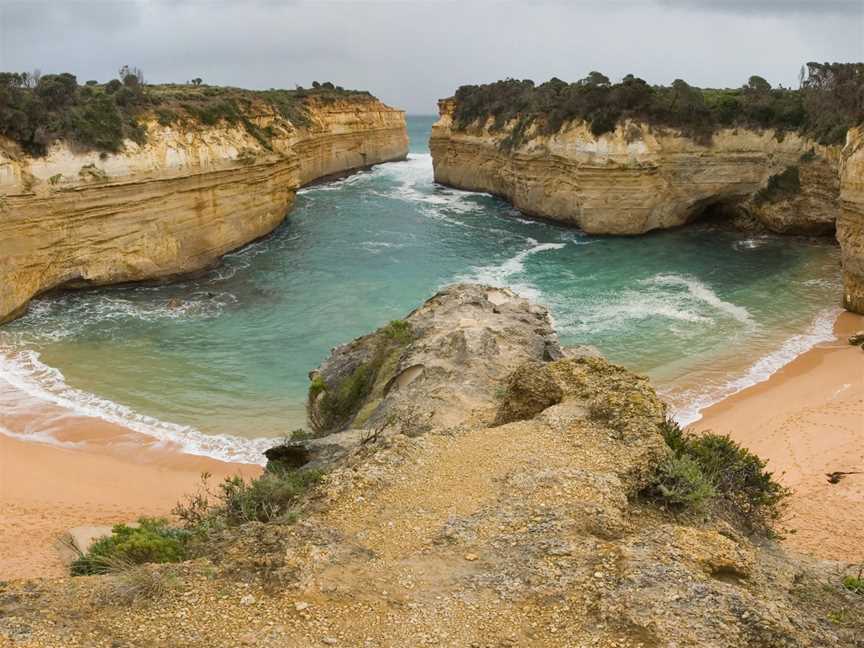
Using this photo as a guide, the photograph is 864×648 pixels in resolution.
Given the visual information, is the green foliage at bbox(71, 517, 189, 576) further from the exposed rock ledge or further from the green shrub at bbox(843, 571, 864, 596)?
the exposed rock ledge

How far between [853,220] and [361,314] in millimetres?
16477

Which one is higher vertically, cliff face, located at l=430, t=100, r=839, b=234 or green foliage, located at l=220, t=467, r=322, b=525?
cliff face, located at l=430, t=100, r=839, b=234

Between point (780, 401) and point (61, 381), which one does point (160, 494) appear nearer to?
point (61, 381)

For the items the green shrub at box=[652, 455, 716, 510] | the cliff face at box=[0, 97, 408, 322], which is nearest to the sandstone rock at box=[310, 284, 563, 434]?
the green shrub at box=[652, 455, 716, 510]

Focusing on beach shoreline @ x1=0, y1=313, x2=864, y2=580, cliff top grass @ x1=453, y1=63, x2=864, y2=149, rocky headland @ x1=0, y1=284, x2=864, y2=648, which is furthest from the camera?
cliff top grass @ x1=453, y1=63, x2=864, y2=149

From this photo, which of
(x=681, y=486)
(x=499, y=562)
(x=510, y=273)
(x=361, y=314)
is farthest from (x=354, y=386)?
(x=510, y=273)

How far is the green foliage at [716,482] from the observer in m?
7.57

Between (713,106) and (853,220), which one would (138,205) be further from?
(713,106)

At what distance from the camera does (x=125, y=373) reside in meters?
19.5

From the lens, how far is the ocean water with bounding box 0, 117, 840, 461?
713 inches

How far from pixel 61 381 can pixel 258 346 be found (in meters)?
5.46

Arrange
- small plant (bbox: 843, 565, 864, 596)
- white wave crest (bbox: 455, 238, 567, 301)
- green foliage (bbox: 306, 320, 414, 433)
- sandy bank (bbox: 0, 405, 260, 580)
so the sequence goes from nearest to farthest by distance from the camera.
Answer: small plant (bbox: 843, 565, 864, 596), sandy bank (bbox: 0, 405, 260, 580), green foliage (bbox: 306, 320, 414, 433), white wave crest (bbox: 455, 238, 567, 301)

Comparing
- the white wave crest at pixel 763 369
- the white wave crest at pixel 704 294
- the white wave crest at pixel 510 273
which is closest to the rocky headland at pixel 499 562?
the white wave crest at pixel 763 369

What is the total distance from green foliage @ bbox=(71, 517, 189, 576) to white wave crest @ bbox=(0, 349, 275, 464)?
16.3 ft
